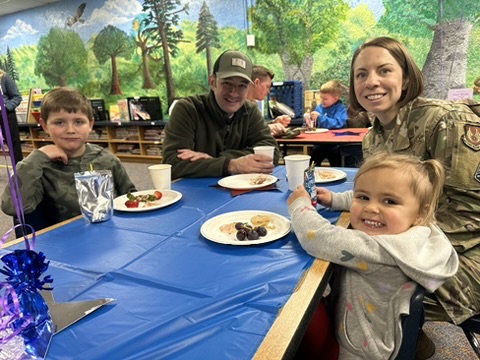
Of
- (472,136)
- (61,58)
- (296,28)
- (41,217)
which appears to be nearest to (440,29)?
(296,28)

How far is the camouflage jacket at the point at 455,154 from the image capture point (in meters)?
1.13

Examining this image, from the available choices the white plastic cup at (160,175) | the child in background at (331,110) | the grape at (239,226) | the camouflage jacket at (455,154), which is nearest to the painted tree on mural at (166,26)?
the child in background at (331,110)

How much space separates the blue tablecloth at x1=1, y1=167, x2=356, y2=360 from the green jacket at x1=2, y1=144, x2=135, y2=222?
33cm

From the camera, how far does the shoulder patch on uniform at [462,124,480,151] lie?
1145 mm

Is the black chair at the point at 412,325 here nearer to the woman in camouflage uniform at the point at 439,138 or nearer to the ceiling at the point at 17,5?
the woman in camouflage uniform at the point at 439,138

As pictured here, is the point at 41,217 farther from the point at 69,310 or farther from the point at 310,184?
the point at 310,184

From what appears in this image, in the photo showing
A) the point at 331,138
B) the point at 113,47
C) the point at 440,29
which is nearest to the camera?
the point at 331,138

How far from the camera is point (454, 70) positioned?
14.0ft

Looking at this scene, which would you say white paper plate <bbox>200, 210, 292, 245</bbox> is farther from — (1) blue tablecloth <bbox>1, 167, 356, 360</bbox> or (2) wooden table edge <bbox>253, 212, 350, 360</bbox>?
(2) wooden table edge <bbox>253, 212, 350, 360</bbox>

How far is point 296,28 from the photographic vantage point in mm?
4961

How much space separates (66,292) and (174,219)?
47 centimetres

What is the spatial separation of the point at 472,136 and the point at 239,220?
0.82 m

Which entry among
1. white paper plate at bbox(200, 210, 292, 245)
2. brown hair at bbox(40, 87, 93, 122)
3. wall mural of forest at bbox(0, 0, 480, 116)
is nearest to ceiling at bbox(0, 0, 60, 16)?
wall mural of forest at bbox(0, 0, 480, 116)

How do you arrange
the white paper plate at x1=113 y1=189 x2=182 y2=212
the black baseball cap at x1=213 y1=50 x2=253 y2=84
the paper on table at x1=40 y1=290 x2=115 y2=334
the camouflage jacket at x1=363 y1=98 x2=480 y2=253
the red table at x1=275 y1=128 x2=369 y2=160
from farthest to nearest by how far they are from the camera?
the red table at x1=275 y1=128 x2=369 y2=160, the black baseball cap at x1=213 y1=50 x2=253 y2=84, the white paper plate at x1=113 y1=189 x2=182 y2=212, the camouflage jacket at x1=363 y1=98 x2=480 y2=253, the paper on table at x1=40 y1=290 x2=115 y2=334
